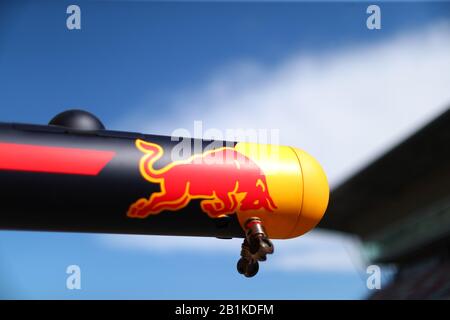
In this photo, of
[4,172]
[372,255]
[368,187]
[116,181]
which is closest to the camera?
[4,172]

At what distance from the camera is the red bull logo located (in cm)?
679

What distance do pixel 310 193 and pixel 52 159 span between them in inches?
143

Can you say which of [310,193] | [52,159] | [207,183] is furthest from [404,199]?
[52,159]

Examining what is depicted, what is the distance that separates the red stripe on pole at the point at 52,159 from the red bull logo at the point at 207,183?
58 centimetres

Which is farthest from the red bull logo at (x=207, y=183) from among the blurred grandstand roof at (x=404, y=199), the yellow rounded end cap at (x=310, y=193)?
the blurred grandstand roof at (x=404, y=199)

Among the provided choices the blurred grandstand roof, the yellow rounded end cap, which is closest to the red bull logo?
the yellow rounded end cap

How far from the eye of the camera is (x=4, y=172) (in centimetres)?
619

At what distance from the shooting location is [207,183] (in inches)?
273

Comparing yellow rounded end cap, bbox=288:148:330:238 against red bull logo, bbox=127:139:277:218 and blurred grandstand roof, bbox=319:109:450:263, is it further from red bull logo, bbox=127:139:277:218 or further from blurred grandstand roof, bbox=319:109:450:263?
blurred grandstand roof, bbox=319:109:450:263

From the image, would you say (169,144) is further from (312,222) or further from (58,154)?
(312,222)

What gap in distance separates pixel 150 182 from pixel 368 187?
2363 cm

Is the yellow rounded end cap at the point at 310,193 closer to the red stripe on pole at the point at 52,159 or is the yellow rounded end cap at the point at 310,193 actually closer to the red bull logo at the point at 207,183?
the red bull logo at the point at 207,183

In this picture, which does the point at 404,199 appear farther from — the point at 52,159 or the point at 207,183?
the point at 52,159
